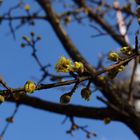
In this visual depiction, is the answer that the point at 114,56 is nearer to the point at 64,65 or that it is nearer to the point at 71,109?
the point at 64,65

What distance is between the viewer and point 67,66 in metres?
1.25

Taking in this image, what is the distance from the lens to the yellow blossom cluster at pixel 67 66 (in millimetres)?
1229

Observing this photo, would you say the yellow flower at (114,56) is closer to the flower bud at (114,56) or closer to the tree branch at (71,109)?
the flower bud at (114,56)

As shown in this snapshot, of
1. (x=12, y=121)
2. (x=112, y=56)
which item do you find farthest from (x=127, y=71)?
(x=112, y=56)

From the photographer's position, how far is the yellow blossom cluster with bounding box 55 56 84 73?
1.23 meters

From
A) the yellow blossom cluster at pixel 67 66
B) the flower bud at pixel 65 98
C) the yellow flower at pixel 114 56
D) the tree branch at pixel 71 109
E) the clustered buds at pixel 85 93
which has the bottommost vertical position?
the flower bud at pixel 65 98

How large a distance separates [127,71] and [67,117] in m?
5.12

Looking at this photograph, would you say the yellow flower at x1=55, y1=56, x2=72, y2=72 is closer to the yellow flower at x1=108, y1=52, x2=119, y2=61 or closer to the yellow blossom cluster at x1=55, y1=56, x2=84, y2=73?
the yellow blossom cluster at x1=55, y1=56, x2=84, y2=73

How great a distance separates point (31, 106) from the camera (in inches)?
135

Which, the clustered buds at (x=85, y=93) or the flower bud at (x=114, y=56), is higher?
the flower bud at (x=114, y=56)

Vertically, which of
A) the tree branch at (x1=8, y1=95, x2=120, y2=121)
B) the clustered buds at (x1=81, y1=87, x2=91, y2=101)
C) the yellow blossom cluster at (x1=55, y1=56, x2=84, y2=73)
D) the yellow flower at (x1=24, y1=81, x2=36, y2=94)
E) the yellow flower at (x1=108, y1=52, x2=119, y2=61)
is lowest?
the yellow flower at (x1=24, y1=81, x2=36, y2=94)

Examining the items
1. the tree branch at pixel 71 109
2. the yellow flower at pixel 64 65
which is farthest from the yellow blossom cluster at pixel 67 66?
the tree branch at pixel 71 109

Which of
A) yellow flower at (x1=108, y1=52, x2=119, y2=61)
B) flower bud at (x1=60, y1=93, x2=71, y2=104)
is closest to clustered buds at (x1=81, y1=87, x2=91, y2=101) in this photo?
flower bud at (x1=60, y1=93, x2=71, y2=104)

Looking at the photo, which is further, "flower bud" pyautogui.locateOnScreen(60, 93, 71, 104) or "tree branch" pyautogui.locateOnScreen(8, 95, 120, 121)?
"tree branch" pyautogui.locateOnScreen(8, 95, 120, 121)
